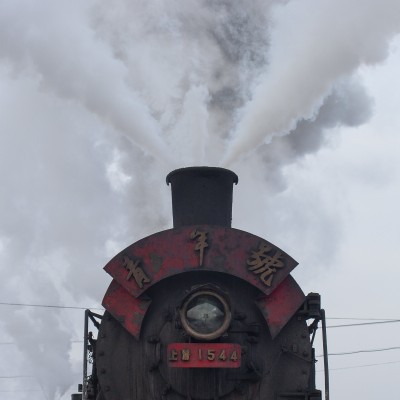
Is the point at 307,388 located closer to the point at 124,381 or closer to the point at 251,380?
the point at 251,380

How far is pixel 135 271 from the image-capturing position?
7.13m

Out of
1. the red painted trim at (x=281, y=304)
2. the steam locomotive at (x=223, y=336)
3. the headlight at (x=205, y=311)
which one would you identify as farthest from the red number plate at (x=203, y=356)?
the red painted trim at (x=281, y=304)

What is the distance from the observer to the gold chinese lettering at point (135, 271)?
7.08m

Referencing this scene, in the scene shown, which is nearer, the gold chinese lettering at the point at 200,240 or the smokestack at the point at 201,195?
the gold chinese lettering at the point at 200,240

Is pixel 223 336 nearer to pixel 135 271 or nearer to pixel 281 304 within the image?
pixel 281 304

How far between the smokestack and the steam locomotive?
0.33 metres

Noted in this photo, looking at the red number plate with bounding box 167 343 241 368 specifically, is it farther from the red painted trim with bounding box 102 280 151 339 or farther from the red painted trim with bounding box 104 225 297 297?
the red painted trim with bounding box 104 225 297 297

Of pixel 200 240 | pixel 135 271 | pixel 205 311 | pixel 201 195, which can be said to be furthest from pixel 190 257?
pixel 201 195

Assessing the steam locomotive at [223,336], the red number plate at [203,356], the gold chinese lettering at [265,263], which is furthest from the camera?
the gold chinese lettering at [265,263]

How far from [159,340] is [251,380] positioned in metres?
1.02

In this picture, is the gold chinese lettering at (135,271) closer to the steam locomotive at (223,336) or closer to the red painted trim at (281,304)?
the steam locomotive at (223,336)

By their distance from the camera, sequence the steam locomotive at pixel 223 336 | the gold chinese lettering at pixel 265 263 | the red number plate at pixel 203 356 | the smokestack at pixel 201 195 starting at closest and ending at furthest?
the red number plate at pixel 203 356 → the steam locomotive at pixel 223 336 → the gold chinese lettering at pixel 265 263 → the smokestack at pixel 201 195

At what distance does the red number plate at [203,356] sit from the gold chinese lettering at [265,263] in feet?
2.92

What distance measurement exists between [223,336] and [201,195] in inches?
66.0
